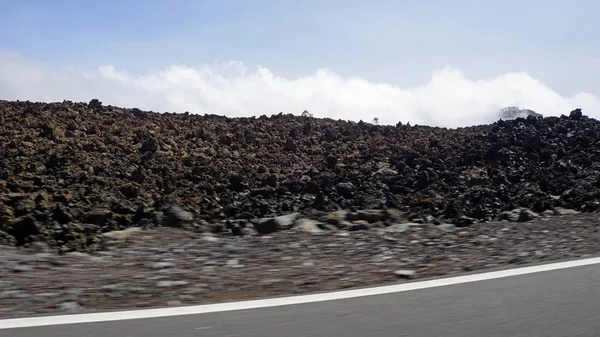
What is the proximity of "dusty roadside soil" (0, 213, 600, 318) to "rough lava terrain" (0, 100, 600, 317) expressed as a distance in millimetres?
26

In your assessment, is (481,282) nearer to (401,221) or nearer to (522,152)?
(401,221)

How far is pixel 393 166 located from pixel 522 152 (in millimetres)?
3479

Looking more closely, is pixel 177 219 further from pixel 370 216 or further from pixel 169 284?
pixel 169 284

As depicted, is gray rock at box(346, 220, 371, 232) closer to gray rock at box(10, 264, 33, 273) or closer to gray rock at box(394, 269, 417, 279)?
gray rock at box(394, 269, 417, 279)

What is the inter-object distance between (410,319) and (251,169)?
40.7 feet

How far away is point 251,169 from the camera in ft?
53.8

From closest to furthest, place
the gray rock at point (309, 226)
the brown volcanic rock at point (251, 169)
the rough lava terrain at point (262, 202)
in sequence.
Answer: the rough lava terrain at point (262, 202) → the gray rock at point (309, 226) → the brown volcanic rock at point (251, 169)

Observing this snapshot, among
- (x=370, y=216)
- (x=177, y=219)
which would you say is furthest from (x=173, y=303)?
(x=370, y=216)

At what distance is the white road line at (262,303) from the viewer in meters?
4.14

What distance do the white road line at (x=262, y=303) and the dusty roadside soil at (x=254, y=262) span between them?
28cm

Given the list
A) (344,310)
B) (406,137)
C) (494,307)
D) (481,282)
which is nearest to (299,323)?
(344,310)

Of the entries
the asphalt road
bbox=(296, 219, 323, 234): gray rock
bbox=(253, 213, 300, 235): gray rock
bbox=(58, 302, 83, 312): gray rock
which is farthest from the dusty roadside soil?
the asphalt road

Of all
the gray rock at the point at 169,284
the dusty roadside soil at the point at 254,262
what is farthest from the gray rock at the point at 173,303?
the gray rock at the point at 169,284

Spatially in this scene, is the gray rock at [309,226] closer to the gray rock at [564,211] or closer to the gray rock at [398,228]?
the gray rock at [398,228]
